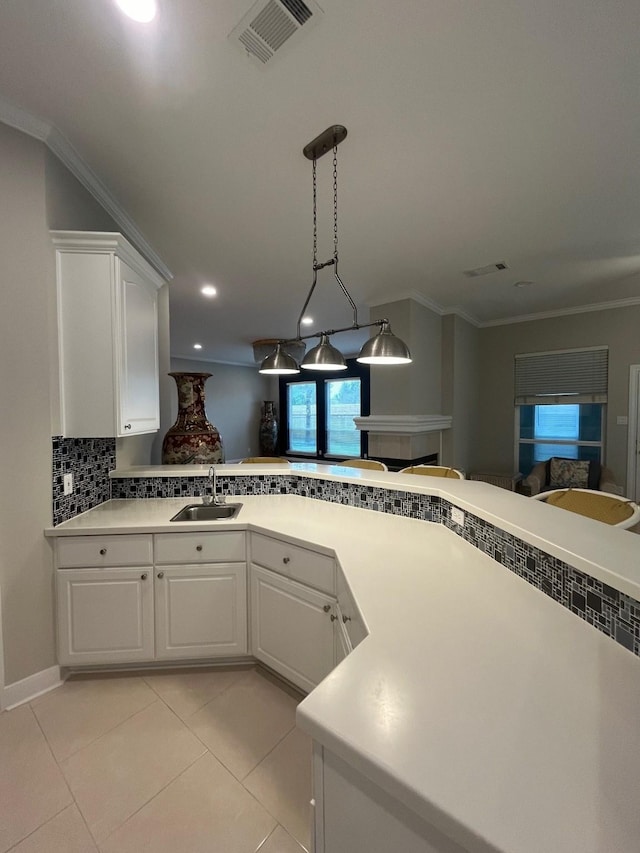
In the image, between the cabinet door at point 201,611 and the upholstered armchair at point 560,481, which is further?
the upholstered armchair at point 560,481

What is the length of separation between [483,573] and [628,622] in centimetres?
47

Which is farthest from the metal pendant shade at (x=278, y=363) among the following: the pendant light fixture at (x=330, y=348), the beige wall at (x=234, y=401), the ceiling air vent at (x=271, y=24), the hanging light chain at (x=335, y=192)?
the beige wall at (x=234, y=401)

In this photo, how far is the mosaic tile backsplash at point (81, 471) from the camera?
1.90 m

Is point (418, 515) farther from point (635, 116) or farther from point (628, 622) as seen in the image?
point (635, 116)

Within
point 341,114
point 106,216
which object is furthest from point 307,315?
point 341,114

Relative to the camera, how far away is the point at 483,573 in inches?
51.5

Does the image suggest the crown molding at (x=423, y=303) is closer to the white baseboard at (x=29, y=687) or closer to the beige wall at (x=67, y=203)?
the beige wall at (x=67, y=203)

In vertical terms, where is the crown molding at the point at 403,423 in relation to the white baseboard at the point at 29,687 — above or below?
above

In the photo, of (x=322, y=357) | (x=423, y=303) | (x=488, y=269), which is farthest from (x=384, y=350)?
(x=423, y=303)

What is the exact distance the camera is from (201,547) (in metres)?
1.91

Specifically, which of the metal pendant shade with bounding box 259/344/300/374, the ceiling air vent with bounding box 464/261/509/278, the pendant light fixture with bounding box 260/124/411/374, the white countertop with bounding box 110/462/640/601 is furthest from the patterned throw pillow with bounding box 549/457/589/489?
the metal pendant shade with bounding box 259/344/300/374

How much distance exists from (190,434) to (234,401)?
19.3ft

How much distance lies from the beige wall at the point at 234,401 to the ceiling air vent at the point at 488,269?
18.9 ft

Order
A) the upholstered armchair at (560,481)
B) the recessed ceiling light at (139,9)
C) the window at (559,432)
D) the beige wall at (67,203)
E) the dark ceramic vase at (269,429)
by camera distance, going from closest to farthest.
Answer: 1. the recessed ceiling light at (139,9)
2. the beige wall at (67,203)
3. the upholstered armchair at (560,481)
4. the window at (559,432)
5. the dark ceramic vase at (269,429)
